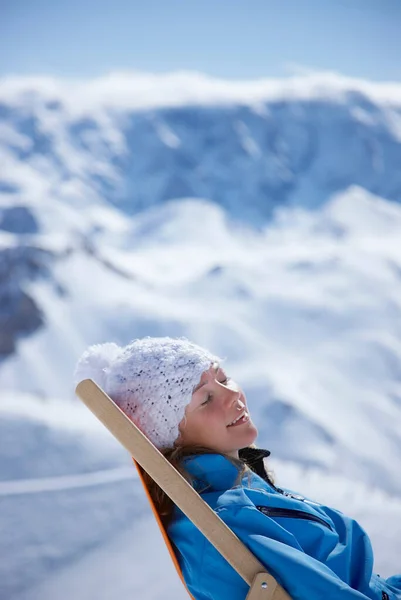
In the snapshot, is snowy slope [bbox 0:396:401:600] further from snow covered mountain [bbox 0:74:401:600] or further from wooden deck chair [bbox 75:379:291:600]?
wooden deck chair [bbox 75:379:291:600]

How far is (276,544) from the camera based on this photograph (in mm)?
774

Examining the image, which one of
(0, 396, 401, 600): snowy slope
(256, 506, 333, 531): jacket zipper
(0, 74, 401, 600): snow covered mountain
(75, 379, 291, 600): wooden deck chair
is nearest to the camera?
(75, 379, 291, 600): wooden deck chair

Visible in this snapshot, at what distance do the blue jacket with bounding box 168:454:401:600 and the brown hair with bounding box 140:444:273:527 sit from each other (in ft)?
0.04

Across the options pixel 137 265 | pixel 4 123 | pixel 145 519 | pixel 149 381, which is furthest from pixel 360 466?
pixel 4 123

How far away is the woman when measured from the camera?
793 mm

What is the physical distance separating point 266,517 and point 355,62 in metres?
4.87

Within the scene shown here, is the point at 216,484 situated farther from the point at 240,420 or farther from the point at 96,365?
the point at 96,365

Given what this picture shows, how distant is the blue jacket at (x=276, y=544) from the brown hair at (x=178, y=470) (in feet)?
0.04

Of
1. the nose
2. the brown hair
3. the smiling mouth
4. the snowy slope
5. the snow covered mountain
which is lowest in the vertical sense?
the snow covered mountain

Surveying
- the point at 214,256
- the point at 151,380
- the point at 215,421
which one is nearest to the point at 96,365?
the point at 151,380

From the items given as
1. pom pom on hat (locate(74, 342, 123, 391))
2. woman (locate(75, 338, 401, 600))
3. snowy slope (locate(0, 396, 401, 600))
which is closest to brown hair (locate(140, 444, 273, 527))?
woman (locate(75, 338, 401, 600))

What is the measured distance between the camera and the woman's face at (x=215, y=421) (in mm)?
933

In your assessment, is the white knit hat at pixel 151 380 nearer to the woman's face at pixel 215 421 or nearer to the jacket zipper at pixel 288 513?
the woman's face at pixel 215 421

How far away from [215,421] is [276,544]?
0.71 ft
